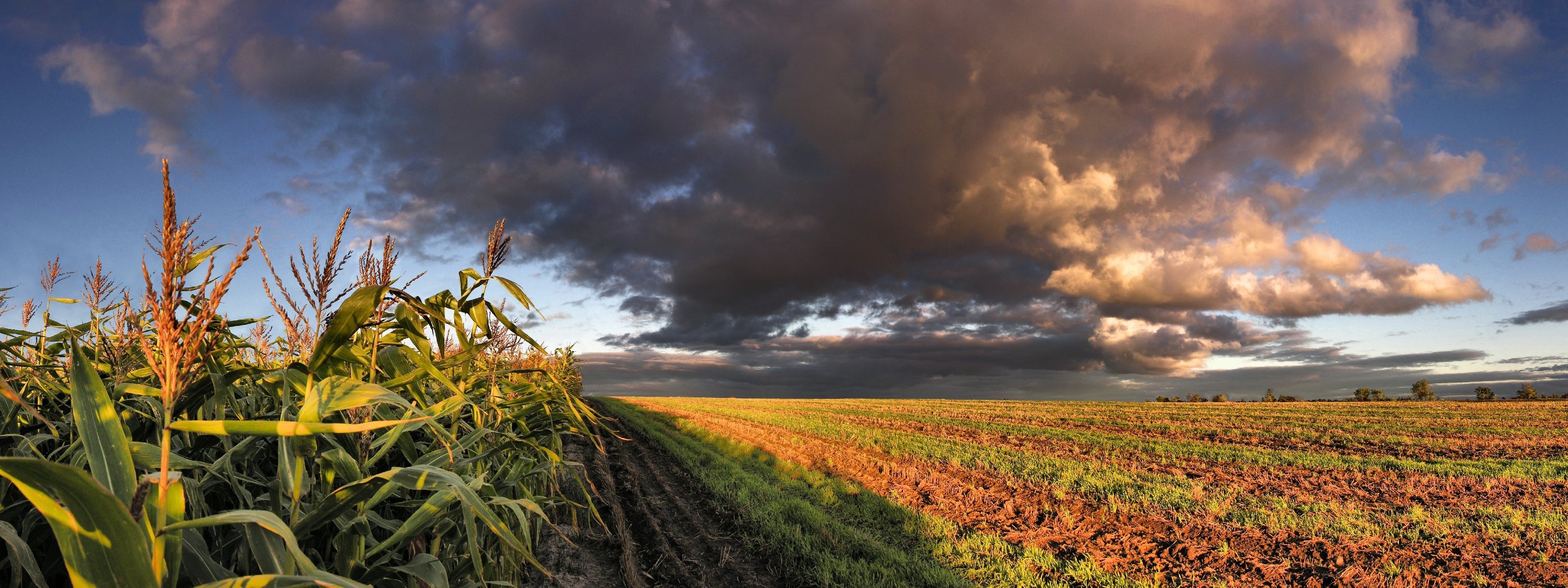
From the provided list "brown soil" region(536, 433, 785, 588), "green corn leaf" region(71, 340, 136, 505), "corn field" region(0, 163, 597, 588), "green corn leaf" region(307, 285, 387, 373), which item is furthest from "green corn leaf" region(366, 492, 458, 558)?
"brown soil" region(536, 433, 785, 588)

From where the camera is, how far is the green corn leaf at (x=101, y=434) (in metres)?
1.20

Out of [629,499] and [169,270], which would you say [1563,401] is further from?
[169,270]

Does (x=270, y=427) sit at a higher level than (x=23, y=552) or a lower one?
higher

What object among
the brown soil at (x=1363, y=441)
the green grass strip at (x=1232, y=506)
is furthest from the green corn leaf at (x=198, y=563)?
the brown soil at (x=1363, y=441)

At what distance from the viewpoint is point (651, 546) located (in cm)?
720

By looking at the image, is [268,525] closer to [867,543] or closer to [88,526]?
[88,526]

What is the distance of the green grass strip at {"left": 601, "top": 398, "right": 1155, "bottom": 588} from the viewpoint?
607 centimetres

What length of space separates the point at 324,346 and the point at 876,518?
25.6 feet

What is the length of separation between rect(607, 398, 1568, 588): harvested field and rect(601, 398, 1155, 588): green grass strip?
0.20 ft

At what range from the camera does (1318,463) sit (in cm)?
1390

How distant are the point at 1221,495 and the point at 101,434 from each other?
12509 millimetres

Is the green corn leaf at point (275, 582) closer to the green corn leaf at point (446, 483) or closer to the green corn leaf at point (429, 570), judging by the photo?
the green corn leaf at point (446, 483)

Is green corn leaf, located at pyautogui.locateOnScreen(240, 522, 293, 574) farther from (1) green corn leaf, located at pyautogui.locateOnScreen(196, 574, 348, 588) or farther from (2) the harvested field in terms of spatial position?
(2) the harvested field

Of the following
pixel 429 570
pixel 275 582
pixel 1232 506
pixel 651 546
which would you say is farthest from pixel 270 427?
pixel 1232 506
